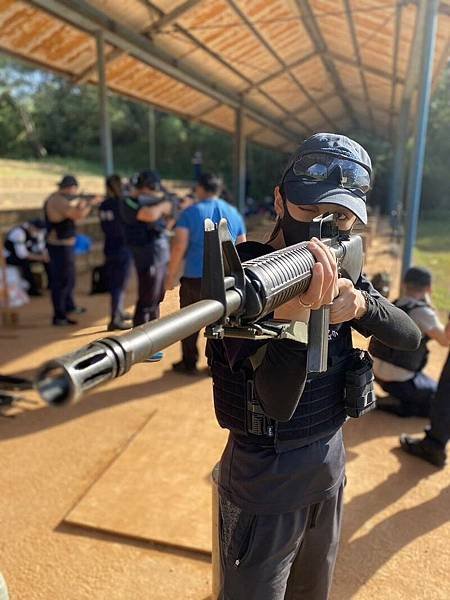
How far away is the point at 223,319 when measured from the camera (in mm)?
986

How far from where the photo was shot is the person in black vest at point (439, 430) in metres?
3.32

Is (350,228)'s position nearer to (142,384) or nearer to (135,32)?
(142,384)

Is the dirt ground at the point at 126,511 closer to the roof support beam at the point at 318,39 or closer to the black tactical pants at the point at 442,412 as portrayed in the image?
the black tactical pants at the point at 442,412

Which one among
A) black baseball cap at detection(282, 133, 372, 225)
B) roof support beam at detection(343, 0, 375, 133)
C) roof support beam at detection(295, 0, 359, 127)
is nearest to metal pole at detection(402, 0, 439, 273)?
roof support beam at detection(343, 0, 375, 133)

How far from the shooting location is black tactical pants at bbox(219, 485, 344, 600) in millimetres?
1478

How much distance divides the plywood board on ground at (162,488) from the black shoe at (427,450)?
1.28 m

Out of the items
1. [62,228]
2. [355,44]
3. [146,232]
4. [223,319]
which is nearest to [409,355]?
[146,232]

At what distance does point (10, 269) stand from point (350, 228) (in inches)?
→ 279

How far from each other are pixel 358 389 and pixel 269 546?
527 mm

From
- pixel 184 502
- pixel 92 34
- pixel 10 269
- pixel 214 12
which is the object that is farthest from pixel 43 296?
pixel 184 502

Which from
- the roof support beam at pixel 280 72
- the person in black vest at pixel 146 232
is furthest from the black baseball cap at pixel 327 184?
the roof support beam at pixel 280 72

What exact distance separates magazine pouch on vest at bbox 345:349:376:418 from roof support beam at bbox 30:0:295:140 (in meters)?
5.15

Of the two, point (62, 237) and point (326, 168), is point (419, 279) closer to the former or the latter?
point (326, 168)

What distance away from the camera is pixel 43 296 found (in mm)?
8359
